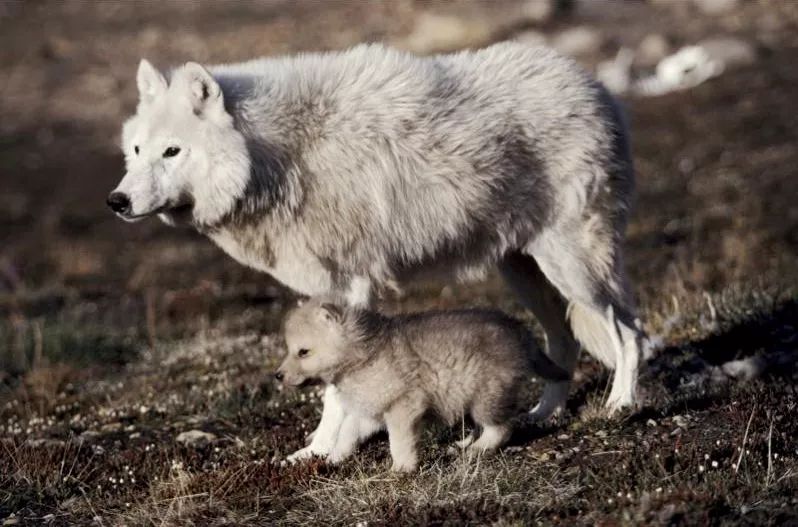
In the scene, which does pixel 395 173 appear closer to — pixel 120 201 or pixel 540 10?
pixel 120 201

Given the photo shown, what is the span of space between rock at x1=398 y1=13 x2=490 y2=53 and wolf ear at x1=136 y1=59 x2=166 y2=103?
30628 mm

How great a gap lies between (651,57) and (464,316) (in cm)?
2964

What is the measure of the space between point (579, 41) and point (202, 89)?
30613mm

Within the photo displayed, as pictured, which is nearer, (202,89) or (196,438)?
(202,89)

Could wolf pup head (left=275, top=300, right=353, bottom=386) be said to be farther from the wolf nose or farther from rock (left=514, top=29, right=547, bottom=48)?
rock (left=514, top=29, right=547, bottom=48)

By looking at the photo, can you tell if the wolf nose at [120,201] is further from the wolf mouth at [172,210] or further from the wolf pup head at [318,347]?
the wolf pup head at [318,347]

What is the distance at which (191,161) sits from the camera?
6.67m

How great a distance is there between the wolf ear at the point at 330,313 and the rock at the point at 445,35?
31885mm

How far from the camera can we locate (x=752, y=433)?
608 centimetres

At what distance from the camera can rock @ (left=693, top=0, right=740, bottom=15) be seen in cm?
3872

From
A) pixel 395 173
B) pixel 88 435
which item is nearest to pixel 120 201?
pixel 395 173

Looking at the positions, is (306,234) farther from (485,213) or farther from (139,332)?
(139,332)

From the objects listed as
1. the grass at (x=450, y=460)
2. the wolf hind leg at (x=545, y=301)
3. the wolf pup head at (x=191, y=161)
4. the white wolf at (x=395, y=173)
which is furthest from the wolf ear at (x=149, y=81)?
the wolf hind leg at (x=545, y=301)

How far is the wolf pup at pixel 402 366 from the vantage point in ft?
19.5
